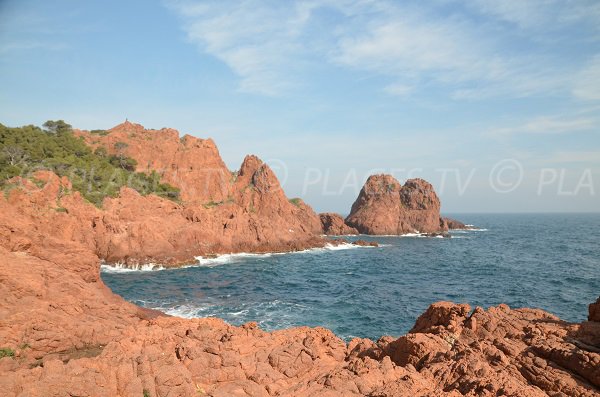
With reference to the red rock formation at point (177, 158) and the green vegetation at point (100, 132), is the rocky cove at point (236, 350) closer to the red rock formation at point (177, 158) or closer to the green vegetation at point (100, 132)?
the red rock formation at point (177, 158)

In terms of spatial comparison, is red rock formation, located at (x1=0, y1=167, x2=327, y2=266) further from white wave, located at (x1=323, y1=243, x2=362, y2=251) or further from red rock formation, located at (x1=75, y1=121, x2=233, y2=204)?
red rock formation, located at (x1=75, y1=121, x2=233, y2=204)

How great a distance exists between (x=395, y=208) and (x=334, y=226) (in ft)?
60.3

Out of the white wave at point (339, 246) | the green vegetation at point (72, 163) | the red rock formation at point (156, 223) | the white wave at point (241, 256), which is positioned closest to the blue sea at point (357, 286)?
the white wave at point (241, 256)

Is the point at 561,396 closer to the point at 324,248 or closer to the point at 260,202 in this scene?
the point at 324,248

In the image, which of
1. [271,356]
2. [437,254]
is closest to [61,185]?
[271,356]

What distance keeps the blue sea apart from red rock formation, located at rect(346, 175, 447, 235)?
38705 mm

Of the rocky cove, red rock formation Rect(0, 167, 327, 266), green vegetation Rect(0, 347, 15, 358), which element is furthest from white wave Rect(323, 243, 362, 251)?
green vegetation Rect(0, 347, 15, 358)

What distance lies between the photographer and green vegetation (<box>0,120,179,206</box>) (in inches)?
1833

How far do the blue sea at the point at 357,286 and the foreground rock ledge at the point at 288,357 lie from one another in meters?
11.1

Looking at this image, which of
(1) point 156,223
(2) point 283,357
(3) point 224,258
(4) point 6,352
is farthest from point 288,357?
(3) point 224,258

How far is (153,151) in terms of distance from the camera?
71.1 m

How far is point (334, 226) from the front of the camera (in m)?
96.2

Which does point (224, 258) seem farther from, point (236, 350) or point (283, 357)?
point (283, 357)

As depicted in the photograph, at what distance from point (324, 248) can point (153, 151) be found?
3609 centimetres
